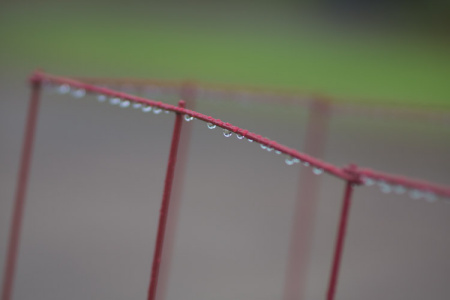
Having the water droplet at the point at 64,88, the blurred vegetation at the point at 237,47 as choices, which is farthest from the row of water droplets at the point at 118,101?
the blurred vegetation at the point at 237,47

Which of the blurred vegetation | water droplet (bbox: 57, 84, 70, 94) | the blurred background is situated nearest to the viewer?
water droplet (bbox: 57, 84, 70, 94)

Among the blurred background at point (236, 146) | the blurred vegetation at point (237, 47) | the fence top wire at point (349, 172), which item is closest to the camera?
the fence top wire at point (349, 172)

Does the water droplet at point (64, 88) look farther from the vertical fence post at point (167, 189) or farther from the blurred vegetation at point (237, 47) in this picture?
the blurred vegetation at point (237, 47)

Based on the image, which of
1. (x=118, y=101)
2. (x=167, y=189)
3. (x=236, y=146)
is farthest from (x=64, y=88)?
(x=236, y=146)

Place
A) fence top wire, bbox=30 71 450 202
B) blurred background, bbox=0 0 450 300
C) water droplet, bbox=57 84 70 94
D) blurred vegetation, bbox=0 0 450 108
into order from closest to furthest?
1. fence top wire, bbox=30 71 450 202
2. water droplet, bbox=57 84 70 94
3. blurred background, bbox=0 0 450 300
4. blurred vegetation, bbox=0 0 450 108

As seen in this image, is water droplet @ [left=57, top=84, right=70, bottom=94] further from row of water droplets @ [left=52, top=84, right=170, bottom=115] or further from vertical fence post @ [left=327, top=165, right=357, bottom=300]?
vertical fence post @ [left=327, top=165, right=357, bottom=300]

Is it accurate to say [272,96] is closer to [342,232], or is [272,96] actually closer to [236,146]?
[342,232]

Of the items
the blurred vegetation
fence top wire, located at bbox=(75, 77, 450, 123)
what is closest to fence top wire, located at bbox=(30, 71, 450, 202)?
fence top wire, located at bbox=(75, 77, 450, 123)

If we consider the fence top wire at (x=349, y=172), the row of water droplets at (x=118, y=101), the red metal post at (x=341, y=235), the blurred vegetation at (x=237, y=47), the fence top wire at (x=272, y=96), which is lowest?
the red metal post at (x=341, y=235)

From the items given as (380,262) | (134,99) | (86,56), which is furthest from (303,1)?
(134,99)
